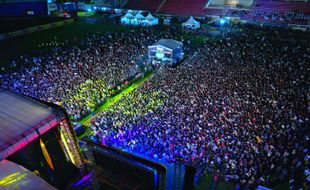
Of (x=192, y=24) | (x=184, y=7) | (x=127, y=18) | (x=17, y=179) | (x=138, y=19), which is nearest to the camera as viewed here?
(x=17, y=179)

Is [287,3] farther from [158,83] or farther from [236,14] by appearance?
[158,83]

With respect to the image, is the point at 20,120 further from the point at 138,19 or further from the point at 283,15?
the point at 283,15

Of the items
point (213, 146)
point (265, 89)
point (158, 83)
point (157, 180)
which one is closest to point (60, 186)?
point (157, 180)

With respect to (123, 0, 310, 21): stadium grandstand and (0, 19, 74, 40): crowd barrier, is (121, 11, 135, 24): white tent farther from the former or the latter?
(0, 19, 74, 40): crowd barrier

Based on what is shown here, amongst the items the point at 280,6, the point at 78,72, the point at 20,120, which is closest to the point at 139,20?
the point at 78,72

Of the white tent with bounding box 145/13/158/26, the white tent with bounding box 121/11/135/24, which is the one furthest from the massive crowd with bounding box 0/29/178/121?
the white tent with bounding box 121/11/135/24

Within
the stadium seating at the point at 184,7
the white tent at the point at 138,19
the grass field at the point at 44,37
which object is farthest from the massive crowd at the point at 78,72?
the stadium seating at the point at 184,7
